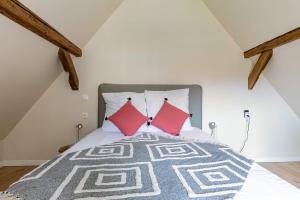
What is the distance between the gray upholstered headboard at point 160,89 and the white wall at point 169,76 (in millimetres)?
104

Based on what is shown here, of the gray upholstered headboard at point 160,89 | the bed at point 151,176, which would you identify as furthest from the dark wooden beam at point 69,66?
the bed at point 151,176

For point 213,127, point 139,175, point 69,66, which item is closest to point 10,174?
point 69,66

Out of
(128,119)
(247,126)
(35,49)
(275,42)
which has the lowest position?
(247,126)

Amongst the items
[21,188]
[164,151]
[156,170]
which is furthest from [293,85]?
[21,188]

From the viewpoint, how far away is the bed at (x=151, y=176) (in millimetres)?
1000

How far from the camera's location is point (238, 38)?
10.6ft

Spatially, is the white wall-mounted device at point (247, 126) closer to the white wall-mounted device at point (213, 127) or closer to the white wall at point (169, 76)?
the white wall at point (169, 76)

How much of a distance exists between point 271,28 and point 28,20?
248cm

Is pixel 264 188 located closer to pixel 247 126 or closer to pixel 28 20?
pixel 28 20

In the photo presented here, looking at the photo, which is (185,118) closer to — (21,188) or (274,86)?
(274,86)

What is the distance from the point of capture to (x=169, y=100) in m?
2.99

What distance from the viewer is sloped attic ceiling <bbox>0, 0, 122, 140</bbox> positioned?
Answer: 1.95 meters

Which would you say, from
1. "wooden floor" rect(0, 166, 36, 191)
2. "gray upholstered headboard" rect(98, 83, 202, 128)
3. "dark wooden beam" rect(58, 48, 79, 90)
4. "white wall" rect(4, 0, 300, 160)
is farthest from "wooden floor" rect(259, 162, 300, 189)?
"wooden floor" rect(0, 166, 36, 191)

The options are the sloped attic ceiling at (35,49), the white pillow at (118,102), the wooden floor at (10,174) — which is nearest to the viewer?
the sloped attic ceiling at (35,49)
